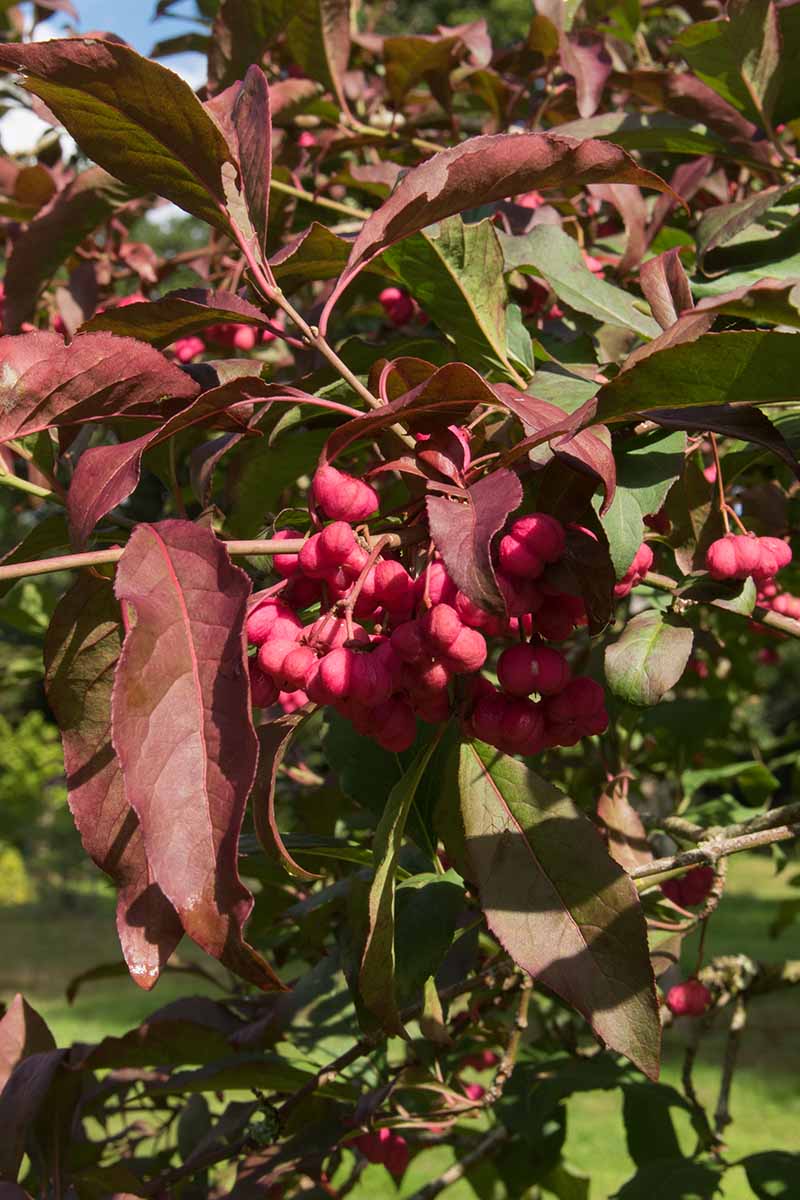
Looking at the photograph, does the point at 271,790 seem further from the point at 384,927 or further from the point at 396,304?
the point at 396,304

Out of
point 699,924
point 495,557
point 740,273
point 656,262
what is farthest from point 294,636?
point 699,924

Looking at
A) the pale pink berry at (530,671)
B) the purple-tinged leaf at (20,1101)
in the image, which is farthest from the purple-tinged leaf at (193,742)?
the purple-tinged leaf at (20,1101)

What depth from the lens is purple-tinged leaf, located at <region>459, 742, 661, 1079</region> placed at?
1.02 metres

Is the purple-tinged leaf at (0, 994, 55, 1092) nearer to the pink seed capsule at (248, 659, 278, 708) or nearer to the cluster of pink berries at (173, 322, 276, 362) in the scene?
the pink seed capsule at (248, 659, 278, 708)

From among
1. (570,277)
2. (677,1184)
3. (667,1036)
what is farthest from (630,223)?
(667,1036)

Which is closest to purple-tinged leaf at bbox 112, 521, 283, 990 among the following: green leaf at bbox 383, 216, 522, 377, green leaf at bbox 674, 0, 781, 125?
green leaf at bbox 383, 216, 522, 377

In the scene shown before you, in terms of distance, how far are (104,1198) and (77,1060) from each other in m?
0.24

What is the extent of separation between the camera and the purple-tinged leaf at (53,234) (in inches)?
64.1

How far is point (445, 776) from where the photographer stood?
4.16 ft

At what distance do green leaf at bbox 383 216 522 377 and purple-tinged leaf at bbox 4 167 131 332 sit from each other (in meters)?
0.55

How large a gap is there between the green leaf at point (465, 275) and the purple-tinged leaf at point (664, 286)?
161 millimetres

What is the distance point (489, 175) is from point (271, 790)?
555 mm

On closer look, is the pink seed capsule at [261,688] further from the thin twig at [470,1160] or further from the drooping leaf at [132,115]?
the thin twig at [470,1160]

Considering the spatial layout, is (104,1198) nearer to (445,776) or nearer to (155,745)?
(445,776)
